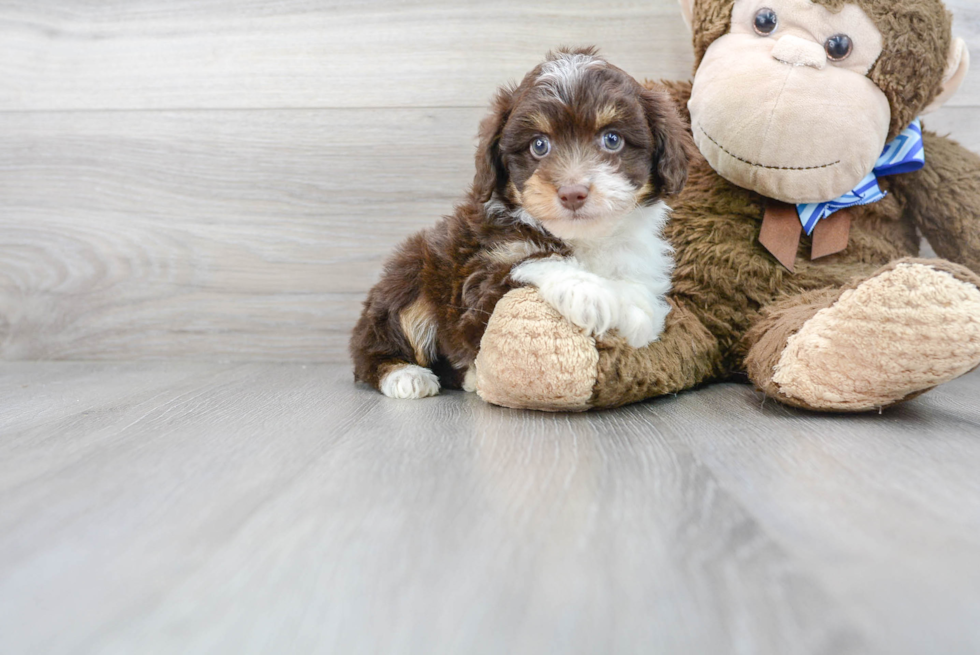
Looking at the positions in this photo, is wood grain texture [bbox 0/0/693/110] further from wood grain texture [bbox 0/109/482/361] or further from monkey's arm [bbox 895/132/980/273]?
monkey's arm [bbox 895/132/980/273]

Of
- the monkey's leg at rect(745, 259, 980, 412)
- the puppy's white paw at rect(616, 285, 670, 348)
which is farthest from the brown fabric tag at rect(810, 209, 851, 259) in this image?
the puppy's white paw at rect(616, 285, 670, 348)

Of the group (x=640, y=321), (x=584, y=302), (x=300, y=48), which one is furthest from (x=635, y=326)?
(x=300, y=48)

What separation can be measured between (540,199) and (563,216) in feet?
0.18

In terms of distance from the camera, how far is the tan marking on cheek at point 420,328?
169 cm

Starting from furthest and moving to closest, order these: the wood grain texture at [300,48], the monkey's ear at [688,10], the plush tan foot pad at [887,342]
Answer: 1. the wood grain texture at [300,48]
2. the monkey's ear at [688,10]
3. the plush tan foot pad at [887,342]

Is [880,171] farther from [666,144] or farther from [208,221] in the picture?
[208,221]

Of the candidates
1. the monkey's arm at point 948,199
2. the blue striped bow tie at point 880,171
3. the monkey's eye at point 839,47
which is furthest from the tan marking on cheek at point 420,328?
the monkey's arm at point 948,199

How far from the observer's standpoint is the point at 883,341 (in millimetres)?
1213

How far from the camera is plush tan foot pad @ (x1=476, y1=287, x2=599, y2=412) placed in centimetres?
136

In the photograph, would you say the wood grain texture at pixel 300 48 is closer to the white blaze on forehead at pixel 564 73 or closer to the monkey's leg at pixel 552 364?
the white blaze on forehead at pixel 564 73

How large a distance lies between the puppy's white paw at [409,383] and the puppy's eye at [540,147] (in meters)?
0.60

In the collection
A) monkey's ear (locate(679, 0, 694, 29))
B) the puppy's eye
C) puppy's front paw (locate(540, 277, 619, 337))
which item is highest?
monkey's ear (locate(679, 0, 694, 29))

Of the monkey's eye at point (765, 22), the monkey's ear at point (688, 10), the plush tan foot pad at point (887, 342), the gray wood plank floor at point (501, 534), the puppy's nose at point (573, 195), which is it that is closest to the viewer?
the gray wood plank floor at point (501, 534)

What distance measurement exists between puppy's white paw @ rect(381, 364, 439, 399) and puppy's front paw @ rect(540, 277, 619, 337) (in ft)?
1.48
